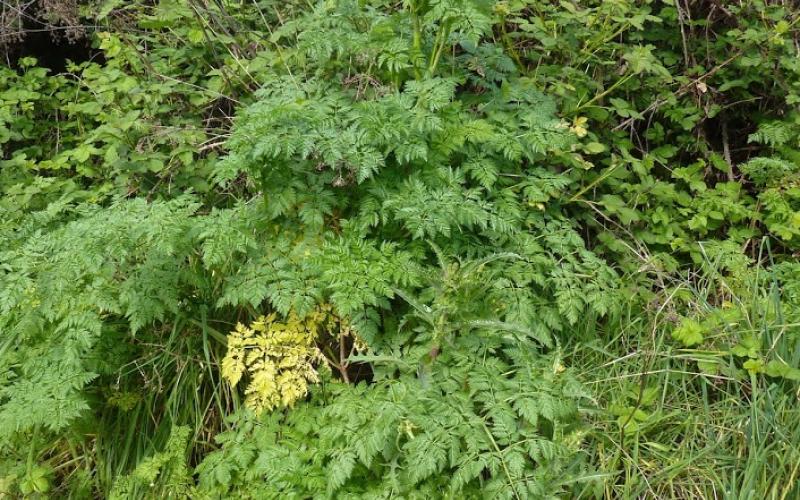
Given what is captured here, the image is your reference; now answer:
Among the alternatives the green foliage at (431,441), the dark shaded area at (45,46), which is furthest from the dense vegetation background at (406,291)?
the dark shaded area at (45,46)

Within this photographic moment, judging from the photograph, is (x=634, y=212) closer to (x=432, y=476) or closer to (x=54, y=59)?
(x=432, y=476)

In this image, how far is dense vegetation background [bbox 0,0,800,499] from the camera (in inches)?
95.7

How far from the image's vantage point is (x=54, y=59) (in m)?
4.79

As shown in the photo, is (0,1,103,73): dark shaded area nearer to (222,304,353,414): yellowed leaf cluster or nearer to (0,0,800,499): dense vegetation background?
(0,0,800,499): dense vegetation background

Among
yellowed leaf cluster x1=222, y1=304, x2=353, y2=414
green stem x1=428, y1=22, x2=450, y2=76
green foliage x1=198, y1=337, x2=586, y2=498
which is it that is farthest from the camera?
green stem x1=428, y1=22, x2=450, y2=76

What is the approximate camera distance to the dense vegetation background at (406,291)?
2.43m

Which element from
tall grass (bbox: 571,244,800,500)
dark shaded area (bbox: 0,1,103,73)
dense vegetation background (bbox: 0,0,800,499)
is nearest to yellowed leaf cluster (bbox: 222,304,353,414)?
dense vegetation background (bbox: 0,0,800,499)

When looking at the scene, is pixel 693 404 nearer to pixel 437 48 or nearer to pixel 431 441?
pixel 431 441

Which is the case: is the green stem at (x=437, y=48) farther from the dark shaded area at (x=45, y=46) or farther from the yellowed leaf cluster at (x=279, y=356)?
the dark shaded area at (x=45, y=46)

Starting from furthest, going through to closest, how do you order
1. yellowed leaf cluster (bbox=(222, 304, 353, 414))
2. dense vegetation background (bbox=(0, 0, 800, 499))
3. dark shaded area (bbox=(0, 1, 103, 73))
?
dark shaded area (bbox=(0, 1, 103, 73)) → yellowed leaf cluster (bbox=(222, 304, 353, 414)) → dense vegetation background (bbox=(0, 0, 800, 499))

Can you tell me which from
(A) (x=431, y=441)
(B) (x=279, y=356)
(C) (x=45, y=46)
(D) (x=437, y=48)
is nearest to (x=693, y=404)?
(A) (x=431, y=441)

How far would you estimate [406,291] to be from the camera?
105 inches

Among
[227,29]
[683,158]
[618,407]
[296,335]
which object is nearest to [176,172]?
[227,29]

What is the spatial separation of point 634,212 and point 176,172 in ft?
7.95
